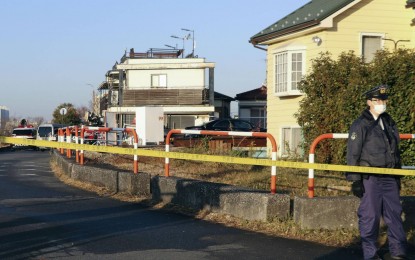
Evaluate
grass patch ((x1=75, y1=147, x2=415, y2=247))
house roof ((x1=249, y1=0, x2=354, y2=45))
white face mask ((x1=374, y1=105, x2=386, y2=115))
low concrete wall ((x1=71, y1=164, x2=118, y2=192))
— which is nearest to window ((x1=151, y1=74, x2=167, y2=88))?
house roof ((x1=249, y1=0, x2=354, y2=45))

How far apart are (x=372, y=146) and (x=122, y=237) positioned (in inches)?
130

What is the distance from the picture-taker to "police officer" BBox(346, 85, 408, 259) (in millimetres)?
6203

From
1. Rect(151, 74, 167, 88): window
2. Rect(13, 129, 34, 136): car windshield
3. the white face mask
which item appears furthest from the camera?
Rect(151, 74, 167, 88): window

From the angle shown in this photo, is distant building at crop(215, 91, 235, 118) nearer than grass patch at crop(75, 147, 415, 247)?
No

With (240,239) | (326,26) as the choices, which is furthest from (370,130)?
(326,26)

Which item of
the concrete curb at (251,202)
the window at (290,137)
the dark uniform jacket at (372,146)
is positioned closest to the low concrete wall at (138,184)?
the concrete curb at (251,202)

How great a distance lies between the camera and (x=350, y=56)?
13570 millimetres

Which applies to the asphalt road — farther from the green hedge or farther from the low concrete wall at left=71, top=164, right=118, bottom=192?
the green hedge

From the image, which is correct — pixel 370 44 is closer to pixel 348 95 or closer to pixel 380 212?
pixel 348 95

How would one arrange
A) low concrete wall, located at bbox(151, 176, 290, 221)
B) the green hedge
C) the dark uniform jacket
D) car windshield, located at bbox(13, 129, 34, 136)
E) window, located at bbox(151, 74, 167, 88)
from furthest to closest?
1. window, located at bbox(151, 74, 167, 88)
2. car windshield, located at bbox(13, 129, 34, 136)
3. the green hedge
4. low concrete wall, located at bbox(151, 176, 290, 221)
5. the dark uniform jacket

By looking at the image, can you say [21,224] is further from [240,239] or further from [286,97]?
[286,97]

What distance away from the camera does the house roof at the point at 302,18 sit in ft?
55.4

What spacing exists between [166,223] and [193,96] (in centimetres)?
3393

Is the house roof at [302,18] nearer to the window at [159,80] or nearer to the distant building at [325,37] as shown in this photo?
the distant building at [325,37]
